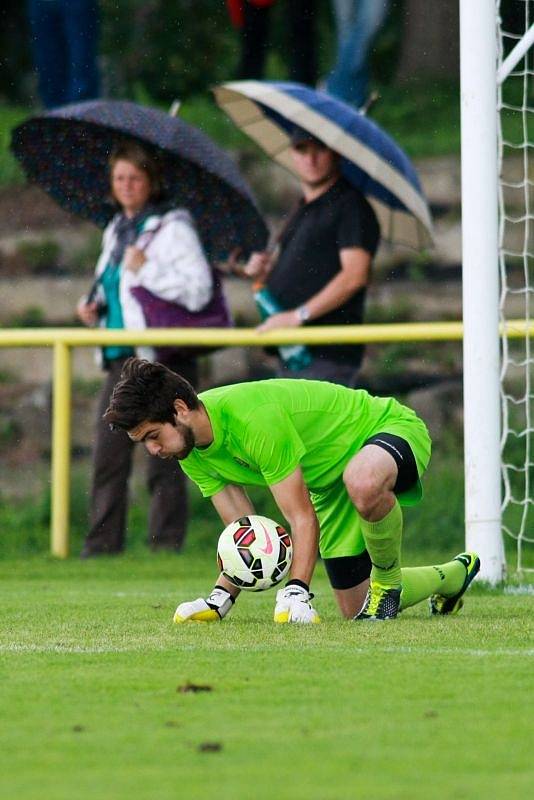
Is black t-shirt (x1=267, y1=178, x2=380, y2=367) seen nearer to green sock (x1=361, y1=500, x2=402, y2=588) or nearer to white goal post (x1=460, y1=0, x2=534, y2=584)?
white goal post (x1=460, y1=0, x2=534, y2=584)

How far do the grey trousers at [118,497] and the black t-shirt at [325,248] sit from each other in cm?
117

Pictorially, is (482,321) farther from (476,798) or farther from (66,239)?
(66,239)

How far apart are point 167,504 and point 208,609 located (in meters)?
3.65

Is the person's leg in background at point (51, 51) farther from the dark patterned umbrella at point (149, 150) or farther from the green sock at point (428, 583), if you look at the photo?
the green sock at point (428, 583)

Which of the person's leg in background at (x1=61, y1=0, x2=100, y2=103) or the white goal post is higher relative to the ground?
the person's leg in background at (x1=61, y1=0, x2=100, y2=103)

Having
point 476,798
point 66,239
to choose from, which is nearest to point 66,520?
point 66,239

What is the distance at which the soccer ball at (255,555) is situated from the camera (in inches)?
250

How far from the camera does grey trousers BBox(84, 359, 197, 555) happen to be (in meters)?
10.3

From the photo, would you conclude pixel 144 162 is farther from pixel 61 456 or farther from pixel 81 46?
pixel 81 46

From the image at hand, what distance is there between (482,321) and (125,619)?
91.0 inches

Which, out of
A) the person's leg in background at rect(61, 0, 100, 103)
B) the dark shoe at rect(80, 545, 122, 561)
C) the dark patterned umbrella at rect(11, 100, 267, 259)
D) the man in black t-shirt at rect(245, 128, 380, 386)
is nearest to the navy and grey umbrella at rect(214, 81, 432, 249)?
the man in black t-shirt at rect(245, 128, 380, 386)

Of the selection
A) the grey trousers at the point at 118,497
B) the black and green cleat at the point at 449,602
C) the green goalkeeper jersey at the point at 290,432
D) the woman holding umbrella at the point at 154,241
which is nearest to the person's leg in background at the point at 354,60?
the woman holding umbrella at the point at 154,241

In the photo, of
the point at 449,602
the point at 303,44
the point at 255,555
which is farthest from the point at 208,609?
the point at 303,44

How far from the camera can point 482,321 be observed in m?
7.95
